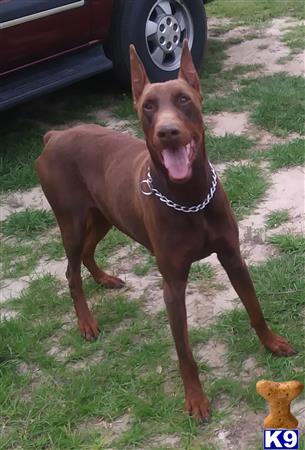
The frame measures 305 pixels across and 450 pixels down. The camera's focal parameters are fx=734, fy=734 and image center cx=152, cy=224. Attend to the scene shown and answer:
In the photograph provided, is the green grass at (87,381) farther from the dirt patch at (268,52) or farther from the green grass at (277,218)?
the dirt patch at (268,52)

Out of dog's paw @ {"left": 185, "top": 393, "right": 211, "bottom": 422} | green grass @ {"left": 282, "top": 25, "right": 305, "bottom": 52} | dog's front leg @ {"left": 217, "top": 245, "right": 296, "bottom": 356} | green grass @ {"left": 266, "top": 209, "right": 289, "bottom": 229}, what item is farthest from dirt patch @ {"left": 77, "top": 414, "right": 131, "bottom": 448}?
green grass @ {"left": 282, "top": 25, "right": 305, "bottom": 52}

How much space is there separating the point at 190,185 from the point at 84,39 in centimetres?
321

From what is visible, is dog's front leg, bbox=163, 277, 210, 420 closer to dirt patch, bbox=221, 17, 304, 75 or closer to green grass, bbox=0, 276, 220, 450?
green grass, bbox=0, 276, 220, 450

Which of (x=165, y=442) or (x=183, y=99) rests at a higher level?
(x=183, y=99)

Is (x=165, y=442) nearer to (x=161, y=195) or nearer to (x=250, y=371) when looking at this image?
(x=250, y=371)

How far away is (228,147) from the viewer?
532cm

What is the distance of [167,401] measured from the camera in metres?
3.23

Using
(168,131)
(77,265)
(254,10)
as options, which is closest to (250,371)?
(77,265)

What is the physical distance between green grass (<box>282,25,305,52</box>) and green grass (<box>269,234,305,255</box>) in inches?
132

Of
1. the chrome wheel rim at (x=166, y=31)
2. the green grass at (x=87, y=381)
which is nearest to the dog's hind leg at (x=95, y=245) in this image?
the green grass at (x=87, y=381)

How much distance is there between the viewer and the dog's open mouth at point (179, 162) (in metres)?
2.68

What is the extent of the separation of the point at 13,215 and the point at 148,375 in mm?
1913

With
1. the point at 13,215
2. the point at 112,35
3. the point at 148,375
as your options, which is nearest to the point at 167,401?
the point at 148,375

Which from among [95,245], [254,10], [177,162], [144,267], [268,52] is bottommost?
[254,10]
